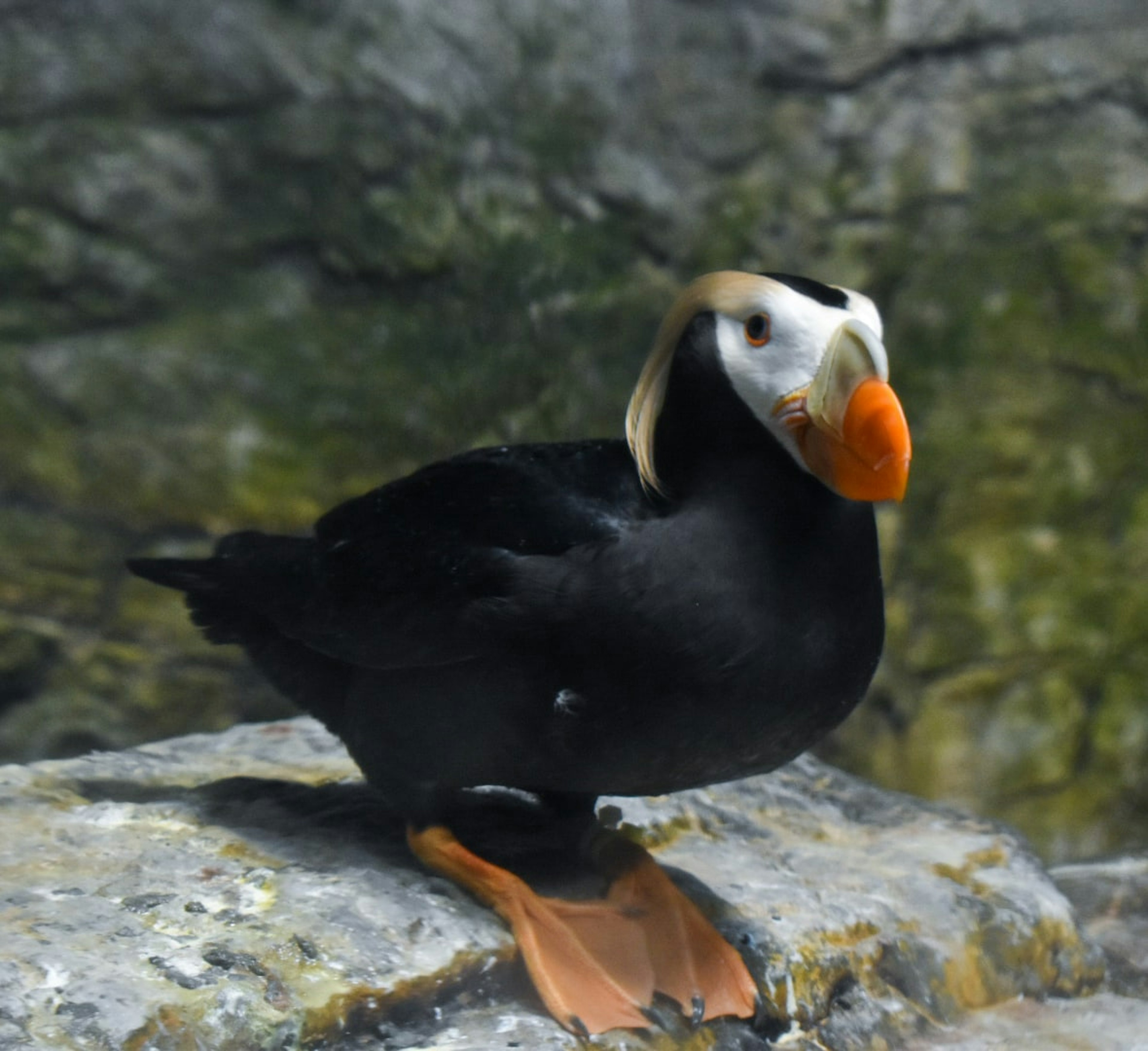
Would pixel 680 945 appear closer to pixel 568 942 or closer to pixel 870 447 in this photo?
pixel 568 942

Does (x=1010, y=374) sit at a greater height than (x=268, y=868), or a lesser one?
greater

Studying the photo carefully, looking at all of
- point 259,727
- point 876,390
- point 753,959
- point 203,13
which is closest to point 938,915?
point 753,959

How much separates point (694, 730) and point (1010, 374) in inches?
126

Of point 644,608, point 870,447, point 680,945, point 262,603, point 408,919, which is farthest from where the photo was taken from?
point 262,603

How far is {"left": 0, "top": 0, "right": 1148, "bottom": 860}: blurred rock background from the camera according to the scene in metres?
4.37

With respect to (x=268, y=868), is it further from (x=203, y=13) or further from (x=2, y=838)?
(x=203, y=13)

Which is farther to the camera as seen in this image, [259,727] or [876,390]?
[259,727]

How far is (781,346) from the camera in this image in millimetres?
1784

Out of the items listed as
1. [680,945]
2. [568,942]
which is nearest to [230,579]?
[568,942]

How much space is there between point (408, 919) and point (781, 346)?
0.96m

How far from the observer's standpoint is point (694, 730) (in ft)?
5.86

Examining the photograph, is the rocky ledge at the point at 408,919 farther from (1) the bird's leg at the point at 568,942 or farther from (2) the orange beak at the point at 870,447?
(2) the orange beak at the point at 870,447

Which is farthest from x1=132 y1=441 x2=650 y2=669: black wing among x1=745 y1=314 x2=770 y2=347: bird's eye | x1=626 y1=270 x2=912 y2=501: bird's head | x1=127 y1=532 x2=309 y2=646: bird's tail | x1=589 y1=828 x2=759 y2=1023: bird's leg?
x1=589 y1=828 x2=759 y2=1023: bird's leg

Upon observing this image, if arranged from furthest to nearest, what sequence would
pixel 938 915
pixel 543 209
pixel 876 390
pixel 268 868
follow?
pixel 543 209, pixel 938 915, pixel 268 868, pixel 876 390
